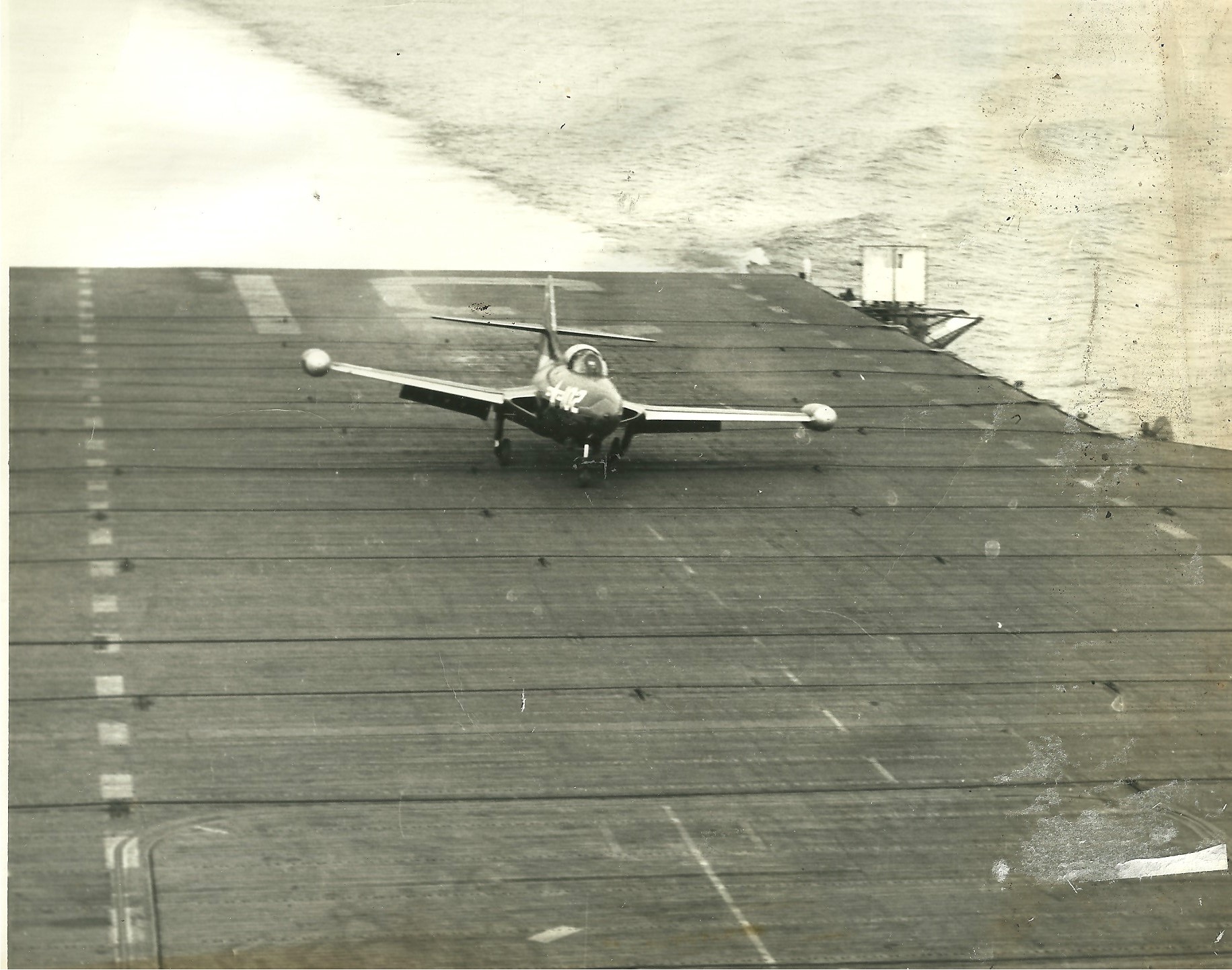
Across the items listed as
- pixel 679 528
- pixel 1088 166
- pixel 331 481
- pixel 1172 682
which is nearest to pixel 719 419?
pixel 679 528

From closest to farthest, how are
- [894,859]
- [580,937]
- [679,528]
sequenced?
[580,937], [894,859], [679,528]

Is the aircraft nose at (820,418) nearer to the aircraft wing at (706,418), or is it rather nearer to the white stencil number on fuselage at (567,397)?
the aircraft wing at (706,418)

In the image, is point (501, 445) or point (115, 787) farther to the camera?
point (501, 445)

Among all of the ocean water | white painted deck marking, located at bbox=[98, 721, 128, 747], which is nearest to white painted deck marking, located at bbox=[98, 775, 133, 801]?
white painted deck marking, located at bbox=[98, 721, 128, 747]

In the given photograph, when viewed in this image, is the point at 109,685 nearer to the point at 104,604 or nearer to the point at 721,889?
the point at 104,604

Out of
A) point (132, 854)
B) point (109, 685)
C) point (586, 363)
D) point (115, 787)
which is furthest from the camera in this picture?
point (586, 363)

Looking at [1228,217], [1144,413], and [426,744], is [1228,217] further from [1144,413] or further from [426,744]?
[426,744]

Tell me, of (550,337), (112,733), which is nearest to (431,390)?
(550,337)
